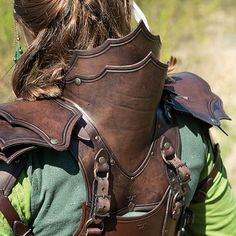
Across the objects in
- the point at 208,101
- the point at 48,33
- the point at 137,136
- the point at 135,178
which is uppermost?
the point at 48,33

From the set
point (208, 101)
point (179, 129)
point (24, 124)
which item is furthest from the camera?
point (208, 101)

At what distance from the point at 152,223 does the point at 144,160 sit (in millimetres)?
160

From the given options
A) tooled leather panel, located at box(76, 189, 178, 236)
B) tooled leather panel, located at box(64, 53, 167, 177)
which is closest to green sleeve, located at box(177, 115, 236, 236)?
tooled leather panel, located at box(76, 189, 178, 236)

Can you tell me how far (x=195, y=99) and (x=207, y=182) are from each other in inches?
9.3

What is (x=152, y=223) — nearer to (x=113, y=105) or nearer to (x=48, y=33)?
(x=113, y=105)

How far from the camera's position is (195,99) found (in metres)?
1.71

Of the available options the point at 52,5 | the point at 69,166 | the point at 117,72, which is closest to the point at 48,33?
the point at 52,5

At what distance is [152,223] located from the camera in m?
1.52

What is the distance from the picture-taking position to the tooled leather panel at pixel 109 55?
55.1 inches

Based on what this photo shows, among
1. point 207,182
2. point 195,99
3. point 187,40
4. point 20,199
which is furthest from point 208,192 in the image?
point 187,40

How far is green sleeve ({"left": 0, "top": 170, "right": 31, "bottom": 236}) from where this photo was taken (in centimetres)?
132

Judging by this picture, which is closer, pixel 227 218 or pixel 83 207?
pixel 83 207

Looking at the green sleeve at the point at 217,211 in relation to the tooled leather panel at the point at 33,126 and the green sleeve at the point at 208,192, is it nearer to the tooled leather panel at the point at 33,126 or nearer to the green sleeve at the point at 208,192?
the green sleeve at the point at 208,192

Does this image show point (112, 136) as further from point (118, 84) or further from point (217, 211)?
point (217, 211)
